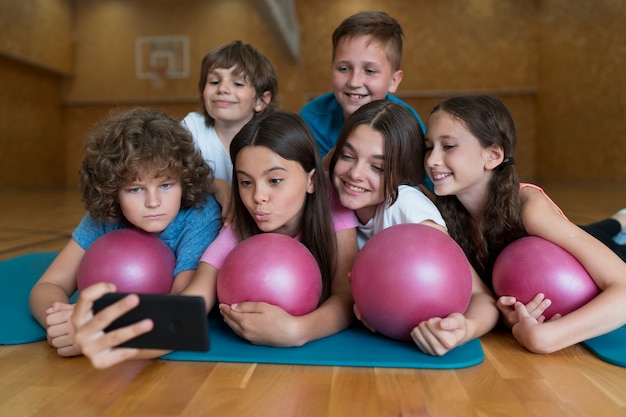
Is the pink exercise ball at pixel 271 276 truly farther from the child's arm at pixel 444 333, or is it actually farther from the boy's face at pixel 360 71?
the boy's face at pixel 360 71

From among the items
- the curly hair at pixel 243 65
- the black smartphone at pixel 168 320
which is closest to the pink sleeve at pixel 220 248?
the black smartphone at pixel 168 320

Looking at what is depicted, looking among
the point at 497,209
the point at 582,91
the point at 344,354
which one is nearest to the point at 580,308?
the point at 497,209

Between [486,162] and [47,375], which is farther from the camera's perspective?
[486,162]

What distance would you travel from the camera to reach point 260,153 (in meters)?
1.88

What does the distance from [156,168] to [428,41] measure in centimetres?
1020

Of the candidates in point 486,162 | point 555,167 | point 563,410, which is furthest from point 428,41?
point 563,410

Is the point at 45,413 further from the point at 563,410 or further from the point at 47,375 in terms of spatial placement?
the point at 563,410

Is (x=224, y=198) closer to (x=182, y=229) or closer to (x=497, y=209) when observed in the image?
(x=182, y=229)

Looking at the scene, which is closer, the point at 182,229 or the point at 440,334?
the point at 440,334

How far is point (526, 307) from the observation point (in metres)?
1.77

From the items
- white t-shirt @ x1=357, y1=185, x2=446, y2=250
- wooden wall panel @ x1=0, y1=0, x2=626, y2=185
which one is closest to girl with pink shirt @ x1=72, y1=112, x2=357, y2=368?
white t-shirt @ x1=357, y1=185, x2=446, y2=250

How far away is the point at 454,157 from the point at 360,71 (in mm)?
1021

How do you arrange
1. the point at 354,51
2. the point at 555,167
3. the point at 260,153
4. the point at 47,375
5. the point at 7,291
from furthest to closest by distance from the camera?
the point at 555,167
the point at 354,51
the point at 7,291
the point at 260,153
the point at 47,375

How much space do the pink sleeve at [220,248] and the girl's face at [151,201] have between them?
0.19 m
